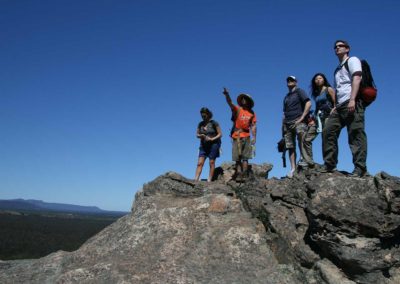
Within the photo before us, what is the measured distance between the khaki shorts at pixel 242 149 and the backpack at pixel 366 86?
4350mm

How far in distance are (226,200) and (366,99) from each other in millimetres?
4294

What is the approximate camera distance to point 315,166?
39.1 ft

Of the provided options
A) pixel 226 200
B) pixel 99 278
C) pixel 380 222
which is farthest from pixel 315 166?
pixel 99 278

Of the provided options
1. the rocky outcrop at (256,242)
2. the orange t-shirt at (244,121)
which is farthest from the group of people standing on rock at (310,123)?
the rocky outcrop at (256,242)

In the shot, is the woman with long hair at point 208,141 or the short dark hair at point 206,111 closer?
the woman with long hair at point 208,141

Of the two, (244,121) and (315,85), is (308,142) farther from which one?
(244,121)

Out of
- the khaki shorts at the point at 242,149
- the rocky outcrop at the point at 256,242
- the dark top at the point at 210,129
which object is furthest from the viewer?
the dark top at the point at 210,129

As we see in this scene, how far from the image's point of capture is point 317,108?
11.6 m

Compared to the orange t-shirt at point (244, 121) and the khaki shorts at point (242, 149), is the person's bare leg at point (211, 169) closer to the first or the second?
the khaki shorts at point (242, 149)

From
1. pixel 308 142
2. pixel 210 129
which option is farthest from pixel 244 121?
pixel 308 142

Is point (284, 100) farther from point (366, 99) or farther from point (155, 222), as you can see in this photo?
point (155, 222)

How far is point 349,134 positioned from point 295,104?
2.83 meters

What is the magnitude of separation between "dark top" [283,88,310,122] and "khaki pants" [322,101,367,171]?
6.94 feet

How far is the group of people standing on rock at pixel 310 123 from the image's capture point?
9.74 m
